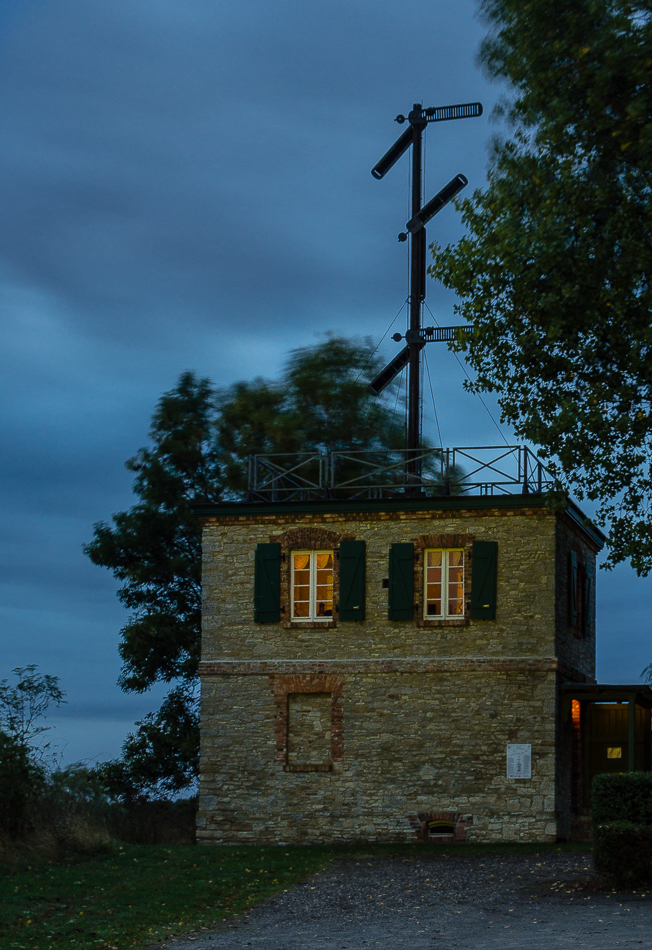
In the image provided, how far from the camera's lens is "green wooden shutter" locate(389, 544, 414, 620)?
2438 cm

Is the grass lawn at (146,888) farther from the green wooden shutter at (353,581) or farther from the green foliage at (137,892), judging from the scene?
the green wooden shutter at (353,581)

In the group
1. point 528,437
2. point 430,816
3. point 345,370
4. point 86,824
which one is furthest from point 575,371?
point 345,370

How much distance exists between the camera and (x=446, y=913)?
14.6m

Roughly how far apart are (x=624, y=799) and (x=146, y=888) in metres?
6.52

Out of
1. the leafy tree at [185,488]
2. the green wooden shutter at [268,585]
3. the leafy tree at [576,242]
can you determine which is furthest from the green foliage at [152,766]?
the leafy tree at [576,242]

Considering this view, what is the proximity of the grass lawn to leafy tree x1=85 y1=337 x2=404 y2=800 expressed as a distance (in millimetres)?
9059

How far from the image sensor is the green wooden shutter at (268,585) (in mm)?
24984

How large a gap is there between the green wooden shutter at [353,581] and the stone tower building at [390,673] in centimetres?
3

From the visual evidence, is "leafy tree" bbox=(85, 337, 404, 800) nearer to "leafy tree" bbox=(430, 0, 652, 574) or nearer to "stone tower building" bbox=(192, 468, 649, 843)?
"stone tower building" bbox=(192, 468, 649, 843)

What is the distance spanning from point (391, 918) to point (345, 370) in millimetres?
24576

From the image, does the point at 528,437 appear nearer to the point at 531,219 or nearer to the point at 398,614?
the point at 531,219

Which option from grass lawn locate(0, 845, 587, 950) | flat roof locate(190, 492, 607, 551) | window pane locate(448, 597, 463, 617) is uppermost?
flat roof locate(190, 492, 607, 551)

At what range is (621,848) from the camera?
1512cm

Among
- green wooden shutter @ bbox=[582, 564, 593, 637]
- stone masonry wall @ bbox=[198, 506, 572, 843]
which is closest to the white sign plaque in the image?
stone masonry wall @ bbox=[198, 506, 572, 843]
